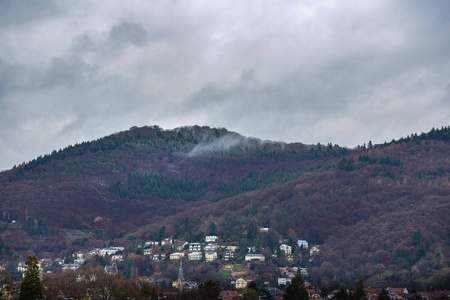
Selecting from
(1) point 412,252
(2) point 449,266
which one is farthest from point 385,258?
(2) point 449,266

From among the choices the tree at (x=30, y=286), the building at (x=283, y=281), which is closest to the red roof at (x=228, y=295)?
the building at (x=283, y=281)

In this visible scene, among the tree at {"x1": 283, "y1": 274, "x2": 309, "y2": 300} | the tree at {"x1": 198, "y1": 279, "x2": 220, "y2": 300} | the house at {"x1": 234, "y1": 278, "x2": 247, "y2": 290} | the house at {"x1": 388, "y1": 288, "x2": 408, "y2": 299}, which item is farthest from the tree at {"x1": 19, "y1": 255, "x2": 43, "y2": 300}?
the house at {"x1": 234, "y1": 278, "x2": 247, "y2": 290}

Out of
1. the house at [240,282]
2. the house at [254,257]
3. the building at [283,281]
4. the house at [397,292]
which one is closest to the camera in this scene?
the house at [397,292]

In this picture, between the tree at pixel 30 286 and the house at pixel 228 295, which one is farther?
the house at pixel 228 295

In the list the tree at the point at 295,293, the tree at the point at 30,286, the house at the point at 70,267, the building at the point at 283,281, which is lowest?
the tree at the point at 295,293

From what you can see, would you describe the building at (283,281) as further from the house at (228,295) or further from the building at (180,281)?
the house at (228,295)

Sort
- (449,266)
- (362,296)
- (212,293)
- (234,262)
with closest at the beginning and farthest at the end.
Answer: (362,296) → (212,293) → (449,266) → (234,262)

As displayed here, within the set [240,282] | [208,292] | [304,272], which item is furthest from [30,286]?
[304,272]

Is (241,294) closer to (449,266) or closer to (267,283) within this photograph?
(267,283)

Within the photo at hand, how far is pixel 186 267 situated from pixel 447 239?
65.7 meters

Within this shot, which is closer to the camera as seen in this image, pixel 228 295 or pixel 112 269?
pixel 228 295

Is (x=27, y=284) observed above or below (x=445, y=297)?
above

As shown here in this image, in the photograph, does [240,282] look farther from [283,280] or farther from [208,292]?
[208,292]

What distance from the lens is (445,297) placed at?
4769 inches
